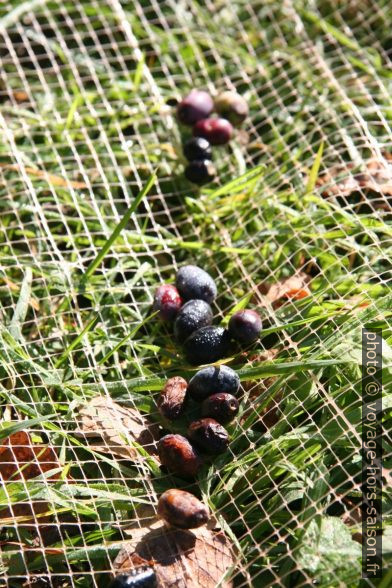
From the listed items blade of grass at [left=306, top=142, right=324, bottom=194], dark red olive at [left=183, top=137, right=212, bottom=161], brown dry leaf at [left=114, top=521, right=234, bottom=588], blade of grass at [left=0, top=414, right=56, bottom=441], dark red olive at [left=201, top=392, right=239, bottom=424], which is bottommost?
brown dry leaf at [left=114, top=521, right=234, bottom=588]

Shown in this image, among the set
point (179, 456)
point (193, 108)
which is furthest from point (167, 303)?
point (193, 108)

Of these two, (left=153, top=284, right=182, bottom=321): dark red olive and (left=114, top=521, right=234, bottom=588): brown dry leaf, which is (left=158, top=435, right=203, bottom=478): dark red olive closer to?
(left=114, top=521, right=234, bottom=588): brown dry leaf

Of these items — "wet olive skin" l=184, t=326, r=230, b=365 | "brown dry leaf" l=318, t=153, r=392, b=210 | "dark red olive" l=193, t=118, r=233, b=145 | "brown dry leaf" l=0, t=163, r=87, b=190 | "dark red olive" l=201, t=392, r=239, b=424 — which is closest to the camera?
"dark red olive" l=201, t=392, r=239, b=424

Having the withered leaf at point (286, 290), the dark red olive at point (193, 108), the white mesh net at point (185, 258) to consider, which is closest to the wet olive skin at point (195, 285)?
the white mesh net at point (185, 258)

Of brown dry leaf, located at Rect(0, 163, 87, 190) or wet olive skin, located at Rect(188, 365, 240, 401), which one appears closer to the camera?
wet olive skin, located at Rect(188, 365, 240, 401)

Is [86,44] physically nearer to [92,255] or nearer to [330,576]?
[92,255]

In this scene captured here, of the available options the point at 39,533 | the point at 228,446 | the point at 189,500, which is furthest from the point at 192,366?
the point at 39,533

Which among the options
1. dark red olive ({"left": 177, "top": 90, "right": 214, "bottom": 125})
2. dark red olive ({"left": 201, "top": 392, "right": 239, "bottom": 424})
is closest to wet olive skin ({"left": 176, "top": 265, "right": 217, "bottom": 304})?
dark red olive ({"left": 201, "top": 392, "right": 239, "bottom": 424})

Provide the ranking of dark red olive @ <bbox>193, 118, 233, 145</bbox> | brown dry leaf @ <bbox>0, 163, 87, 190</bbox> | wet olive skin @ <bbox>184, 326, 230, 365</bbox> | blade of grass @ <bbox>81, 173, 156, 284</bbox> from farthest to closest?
dark red olive @ <bbox>193, 118, 233, 145</bbox>
brown dry leaf @ <bbox>0, 163, 87, 190</bbox>
blade of grass @ <bbox>81, 173, 156, 284</bbox>
wet olive skin @ <bbox>184, 326, 230, 365</bbox>
